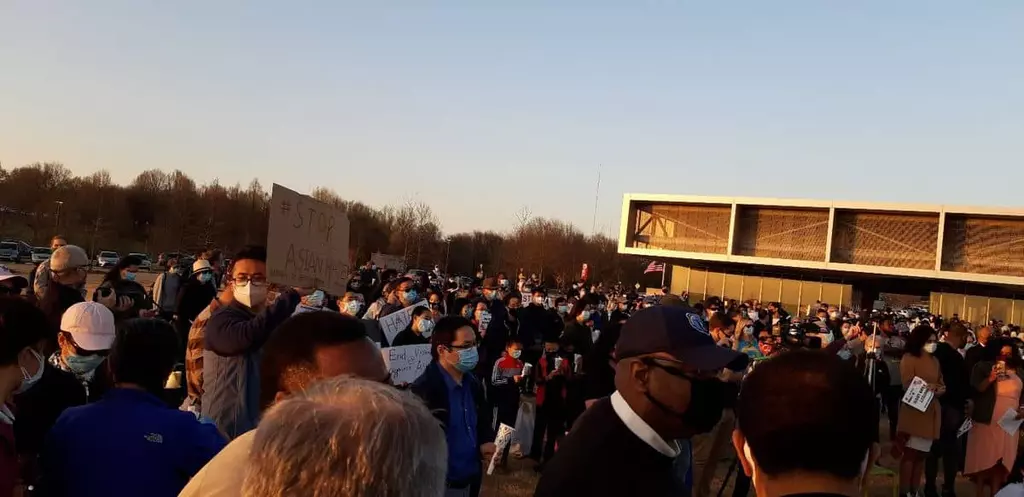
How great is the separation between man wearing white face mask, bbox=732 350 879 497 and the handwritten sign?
5.16 metres

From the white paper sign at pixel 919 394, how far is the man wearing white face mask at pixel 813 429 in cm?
759

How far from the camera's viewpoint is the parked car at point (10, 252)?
4847cm

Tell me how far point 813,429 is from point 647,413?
0.73 m

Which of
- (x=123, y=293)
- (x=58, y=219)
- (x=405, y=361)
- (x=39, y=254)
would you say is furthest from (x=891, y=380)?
(x=58, y=219)

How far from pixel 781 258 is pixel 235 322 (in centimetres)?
5807

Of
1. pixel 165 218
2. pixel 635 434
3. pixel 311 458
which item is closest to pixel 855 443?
pixel 635 434

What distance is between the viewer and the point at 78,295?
22.0 feet

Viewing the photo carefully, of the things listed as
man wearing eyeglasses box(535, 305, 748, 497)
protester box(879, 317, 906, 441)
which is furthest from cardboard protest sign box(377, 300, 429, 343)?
protester box(879, 317, 906, 441)

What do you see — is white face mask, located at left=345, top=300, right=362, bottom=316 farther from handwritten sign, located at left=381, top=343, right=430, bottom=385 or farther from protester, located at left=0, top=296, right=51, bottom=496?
protester, located at left=0, top=296, right=51, bottom=496

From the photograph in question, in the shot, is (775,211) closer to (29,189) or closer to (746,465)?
(746,465)

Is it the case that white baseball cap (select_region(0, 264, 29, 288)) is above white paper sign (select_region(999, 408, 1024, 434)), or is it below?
above

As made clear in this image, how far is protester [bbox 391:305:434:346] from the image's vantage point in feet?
29.1

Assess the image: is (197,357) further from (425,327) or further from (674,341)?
(425,327)

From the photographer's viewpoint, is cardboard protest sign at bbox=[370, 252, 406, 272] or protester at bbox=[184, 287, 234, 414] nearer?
protester at bbox=[184, 287, 234, 414]
